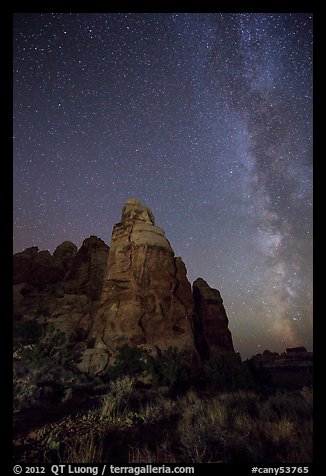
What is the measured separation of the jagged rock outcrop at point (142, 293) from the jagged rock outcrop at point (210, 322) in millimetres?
5825

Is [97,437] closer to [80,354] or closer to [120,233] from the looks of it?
[80,354]

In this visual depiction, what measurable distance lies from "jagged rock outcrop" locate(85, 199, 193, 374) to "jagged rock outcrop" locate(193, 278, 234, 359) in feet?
19.1

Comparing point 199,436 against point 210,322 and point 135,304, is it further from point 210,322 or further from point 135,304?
point 210,322

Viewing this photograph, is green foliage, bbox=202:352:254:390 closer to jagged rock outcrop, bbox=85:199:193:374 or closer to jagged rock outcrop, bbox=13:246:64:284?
jagged rock outcrop, bbox=85:199:193:374

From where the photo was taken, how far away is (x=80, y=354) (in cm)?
1778

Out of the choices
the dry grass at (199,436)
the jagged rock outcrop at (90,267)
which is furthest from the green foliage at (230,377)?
the jagged rock outcrop at (90,267)

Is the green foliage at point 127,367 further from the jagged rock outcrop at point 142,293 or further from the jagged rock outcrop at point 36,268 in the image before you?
the jagged rock outcrop at point 36,268

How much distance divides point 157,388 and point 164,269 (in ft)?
47.4

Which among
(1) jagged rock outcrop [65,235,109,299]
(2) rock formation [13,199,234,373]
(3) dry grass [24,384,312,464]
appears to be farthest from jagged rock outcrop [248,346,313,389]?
(3) dry grass [24,384,312,464]

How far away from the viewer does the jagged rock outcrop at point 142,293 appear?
2192 centimetres

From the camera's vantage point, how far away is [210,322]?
32.1m

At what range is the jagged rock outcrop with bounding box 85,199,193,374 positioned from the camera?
2192 centimetres

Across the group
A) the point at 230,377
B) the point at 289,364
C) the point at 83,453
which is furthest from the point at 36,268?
the point at 83,453

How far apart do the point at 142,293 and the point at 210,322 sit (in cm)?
1172
